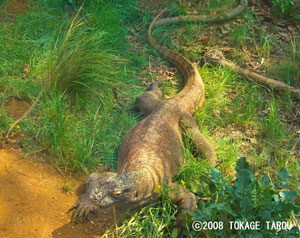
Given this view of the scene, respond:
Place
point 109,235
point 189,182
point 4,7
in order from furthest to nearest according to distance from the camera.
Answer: point 4,7 → point 189,182 → point 109,235

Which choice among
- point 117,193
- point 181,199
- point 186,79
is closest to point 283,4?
point 186,79

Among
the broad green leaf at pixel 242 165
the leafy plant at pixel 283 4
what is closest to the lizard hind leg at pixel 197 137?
the broad green leaf at pixel 242 165

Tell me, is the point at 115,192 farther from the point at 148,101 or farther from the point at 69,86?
the point at 148,101

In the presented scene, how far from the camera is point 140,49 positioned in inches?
260

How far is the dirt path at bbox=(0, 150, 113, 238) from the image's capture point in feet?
11.8

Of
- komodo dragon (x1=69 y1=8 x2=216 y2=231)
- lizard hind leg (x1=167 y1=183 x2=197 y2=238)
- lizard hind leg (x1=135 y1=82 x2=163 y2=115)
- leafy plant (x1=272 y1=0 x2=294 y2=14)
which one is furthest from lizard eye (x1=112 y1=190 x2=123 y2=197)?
leafy plant (x1=272 y1=0 x2=294 y2=14)

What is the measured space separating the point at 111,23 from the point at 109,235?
12.4ft

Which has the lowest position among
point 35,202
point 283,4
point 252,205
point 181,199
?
point 181,199

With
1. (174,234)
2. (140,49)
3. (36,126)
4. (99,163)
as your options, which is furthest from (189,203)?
(140,49)

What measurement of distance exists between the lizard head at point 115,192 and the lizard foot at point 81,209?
328 mm

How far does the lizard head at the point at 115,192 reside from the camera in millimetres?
3598

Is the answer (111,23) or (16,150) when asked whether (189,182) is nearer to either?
(16,150)

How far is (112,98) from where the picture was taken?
5.48 m

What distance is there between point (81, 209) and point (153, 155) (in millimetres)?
1029
